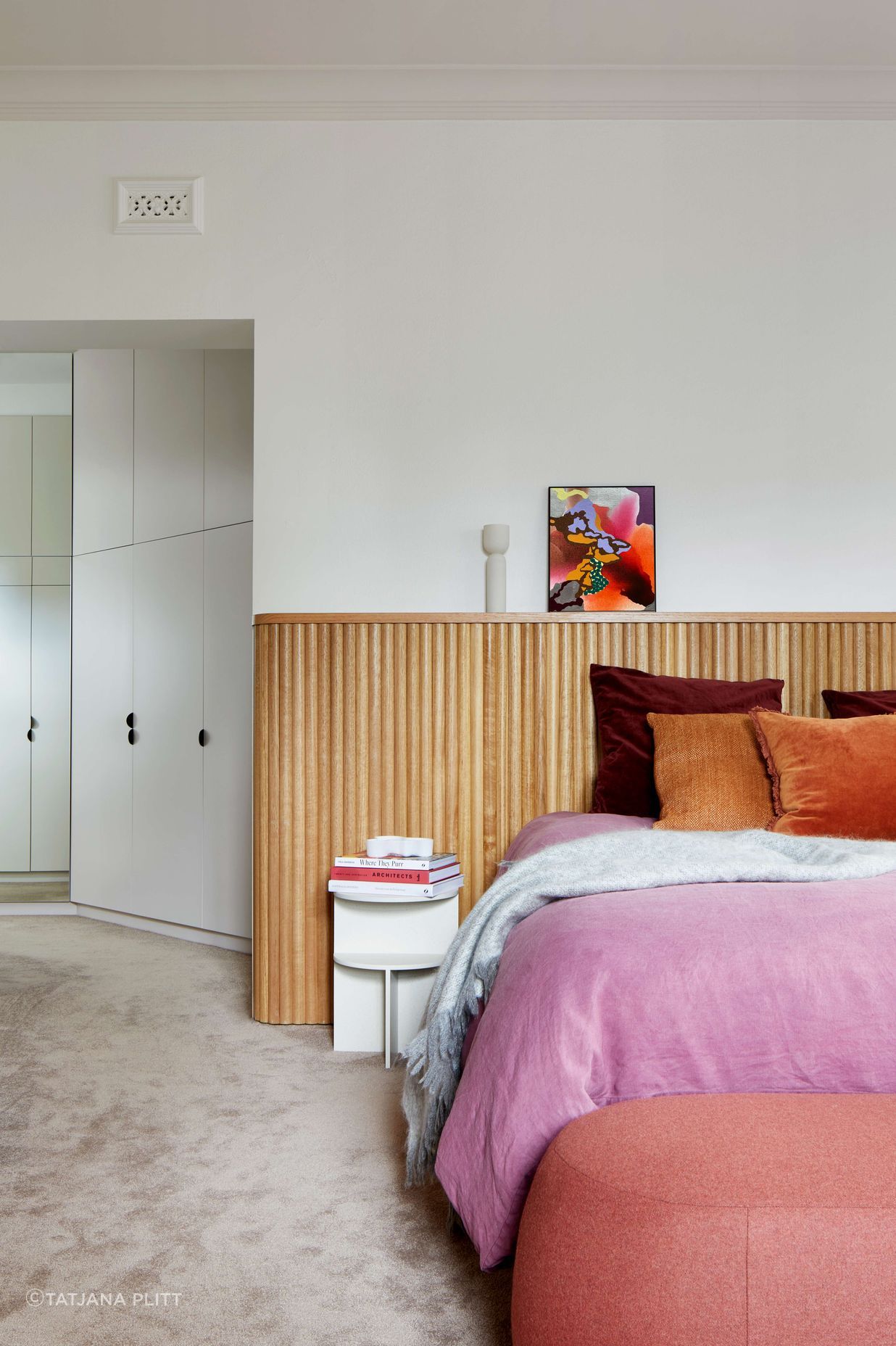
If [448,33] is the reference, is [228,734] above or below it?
below

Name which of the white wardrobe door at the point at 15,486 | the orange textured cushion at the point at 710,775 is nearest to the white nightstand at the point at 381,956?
the orange textured cushion at the point at 710,775

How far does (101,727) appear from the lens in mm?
4727

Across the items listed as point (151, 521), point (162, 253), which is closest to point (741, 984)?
point (162, 253)

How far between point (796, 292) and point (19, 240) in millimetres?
2502

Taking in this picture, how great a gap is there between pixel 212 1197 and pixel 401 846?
3.78ft

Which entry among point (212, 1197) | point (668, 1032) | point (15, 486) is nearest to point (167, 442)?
point (15, 486)

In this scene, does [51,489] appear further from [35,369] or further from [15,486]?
[35,369]

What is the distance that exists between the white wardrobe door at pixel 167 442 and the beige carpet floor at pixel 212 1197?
6.94 feet

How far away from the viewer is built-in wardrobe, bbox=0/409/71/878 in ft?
19.2

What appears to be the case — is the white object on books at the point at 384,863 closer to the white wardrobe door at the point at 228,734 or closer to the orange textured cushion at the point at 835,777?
the orange textured cushion at the point at 835,777

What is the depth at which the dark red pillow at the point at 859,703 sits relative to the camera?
290 cm

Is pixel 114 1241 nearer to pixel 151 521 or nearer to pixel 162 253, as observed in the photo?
pixel 162 253

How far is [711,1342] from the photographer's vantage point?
1059mm

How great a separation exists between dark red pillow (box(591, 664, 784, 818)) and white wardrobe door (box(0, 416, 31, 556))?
161 inches
